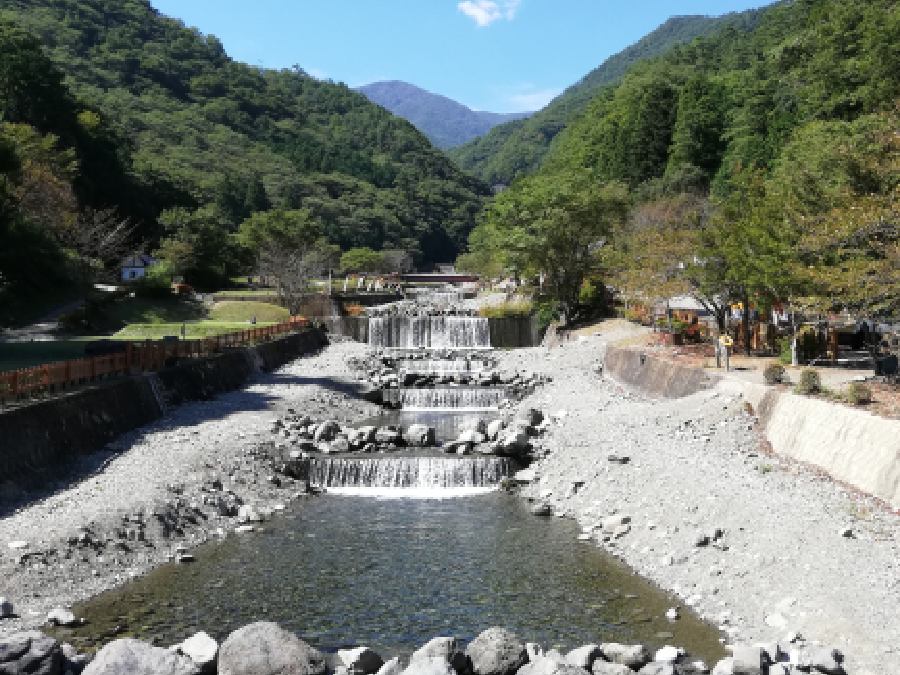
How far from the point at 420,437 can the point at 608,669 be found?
55.5 feet

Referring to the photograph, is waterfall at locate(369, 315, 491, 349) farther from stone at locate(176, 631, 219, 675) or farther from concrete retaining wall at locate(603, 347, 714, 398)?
stone at locate(176, 631, 219, 675)

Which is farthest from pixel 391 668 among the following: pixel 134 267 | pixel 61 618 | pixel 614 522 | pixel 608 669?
pixel 134 267

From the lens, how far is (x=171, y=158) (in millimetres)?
128625

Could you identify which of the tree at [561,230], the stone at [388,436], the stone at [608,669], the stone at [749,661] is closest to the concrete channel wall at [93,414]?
the stone at [388,436]

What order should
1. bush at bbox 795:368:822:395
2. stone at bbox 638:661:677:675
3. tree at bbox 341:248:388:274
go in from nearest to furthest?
stone at bbox 638:661:677:675, bush at bbox 795:368:822:395, tree at bbox 341:248:388:274

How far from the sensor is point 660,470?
66.0 ft

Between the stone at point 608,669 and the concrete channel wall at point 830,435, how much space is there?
7.40m

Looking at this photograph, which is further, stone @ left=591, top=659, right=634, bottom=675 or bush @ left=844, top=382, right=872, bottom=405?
bush @ left=844, top=382, right=872, bottom=405

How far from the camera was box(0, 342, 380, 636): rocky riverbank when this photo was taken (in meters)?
14.7

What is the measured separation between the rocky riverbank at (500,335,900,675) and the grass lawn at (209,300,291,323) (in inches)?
1373

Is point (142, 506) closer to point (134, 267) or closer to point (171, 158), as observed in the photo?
point (134, 267)

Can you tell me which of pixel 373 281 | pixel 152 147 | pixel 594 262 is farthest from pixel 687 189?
pixel 152 147

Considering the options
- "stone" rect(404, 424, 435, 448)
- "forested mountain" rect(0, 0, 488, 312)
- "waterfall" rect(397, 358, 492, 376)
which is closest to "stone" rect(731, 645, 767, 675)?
"stone" rect(404, 424, 435, 448)

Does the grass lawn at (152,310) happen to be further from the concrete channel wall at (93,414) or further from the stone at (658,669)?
the stone at (658,669)
